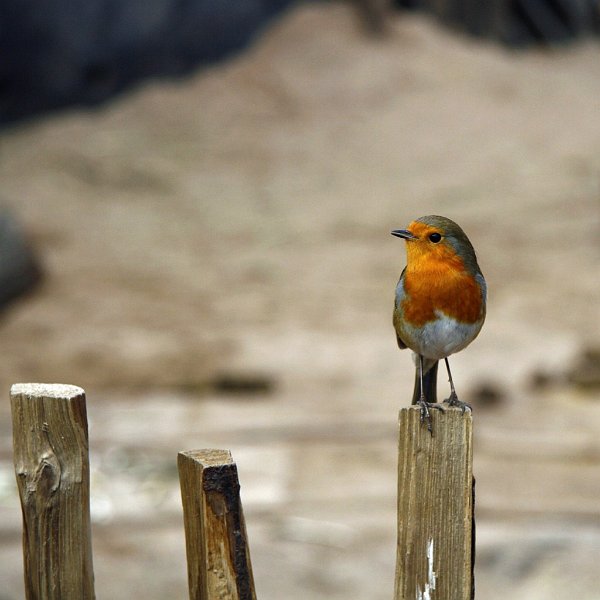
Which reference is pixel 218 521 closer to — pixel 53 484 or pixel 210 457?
pixel 210 457

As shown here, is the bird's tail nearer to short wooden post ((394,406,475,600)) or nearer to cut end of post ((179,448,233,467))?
short wooden post ((394,406,475,600))

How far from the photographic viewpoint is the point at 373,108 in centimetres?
1698

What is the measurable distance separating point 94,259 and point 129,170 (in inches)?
116

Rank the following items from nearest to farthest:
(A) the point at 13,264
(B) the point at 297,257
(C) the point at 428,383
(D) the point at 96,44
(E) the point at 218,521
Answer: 1. (E) the point at 218,521
2. (C) the point at 428,383
3. (A) the point at 13,264
4. (B) the point at 297,257
5. (D) the point at 96,44

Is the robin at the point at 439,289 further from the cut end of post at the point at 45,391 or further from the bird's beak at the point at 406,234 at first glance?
the cut end of post at the point at 45,391

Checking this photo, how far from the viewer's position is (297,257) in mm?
12281

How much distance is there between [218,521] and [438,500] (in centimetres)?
38

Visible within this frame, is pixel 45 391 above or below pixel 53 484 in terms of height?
above

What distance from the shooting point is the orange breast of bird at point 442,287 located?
2.04m

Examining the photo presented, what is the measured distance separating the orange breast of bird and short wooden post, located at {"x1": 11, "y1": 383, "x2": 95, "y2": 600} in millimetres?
698

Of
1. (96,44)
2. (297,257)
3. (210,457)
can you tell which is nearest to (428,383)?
(210,457)

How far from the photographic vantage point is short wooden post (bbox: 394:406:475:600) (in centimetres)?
180

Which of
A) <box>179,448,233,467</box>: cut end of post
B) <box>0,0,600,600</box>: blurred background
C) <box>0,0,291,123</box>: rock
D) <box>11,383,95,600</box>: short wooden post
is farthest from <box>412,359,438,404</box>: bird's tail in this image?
<box>0,0,291,123</box>: rock

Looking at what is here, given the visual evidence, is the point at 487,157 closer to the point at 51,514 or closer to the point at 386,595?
the point at 386,595
